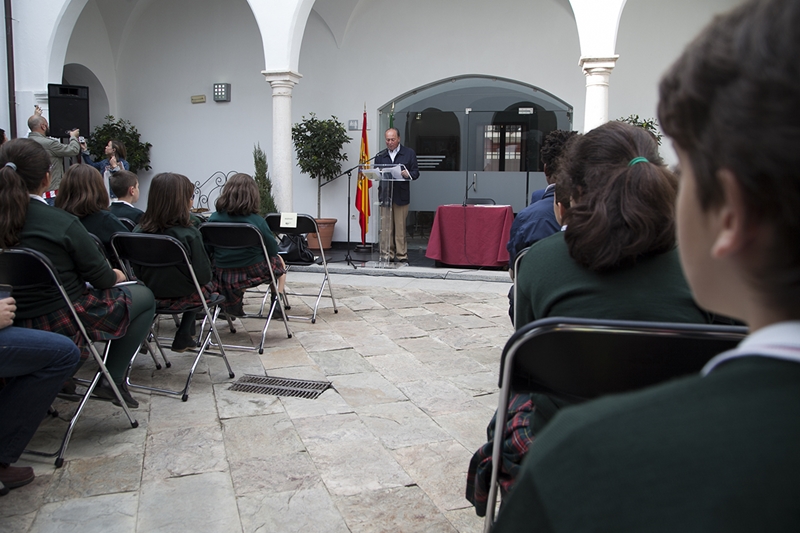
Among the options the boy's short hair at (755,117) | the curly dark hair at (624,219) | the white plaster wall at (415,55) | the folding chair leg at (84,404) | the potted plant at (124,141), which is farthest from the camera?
the potted plant at (124,141)

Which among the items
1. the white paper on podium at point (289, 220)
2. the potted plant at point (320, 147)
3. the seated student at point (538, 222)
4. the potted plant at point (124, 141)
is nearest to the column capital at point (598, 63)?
the potted plant at point (320, 147)

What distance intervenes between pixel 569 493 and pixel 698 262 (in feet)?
0.69

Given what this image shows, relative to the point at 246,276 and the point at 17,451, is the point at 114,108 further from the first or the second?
the point at 17,451

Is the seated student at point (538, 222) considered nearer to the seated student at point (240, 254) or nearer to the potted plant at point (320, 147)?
the seated student at point (240, 254)

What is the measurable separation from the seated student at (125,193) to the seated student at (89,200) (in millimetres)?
673

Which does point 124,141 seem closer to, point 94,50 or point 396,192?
point 94,50

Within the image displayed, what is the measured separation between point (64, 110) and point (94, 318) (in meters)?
6.77

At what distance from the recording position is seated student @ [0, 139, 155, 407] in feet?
8.80

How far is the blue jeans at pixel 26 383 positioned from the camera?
2.35 metres

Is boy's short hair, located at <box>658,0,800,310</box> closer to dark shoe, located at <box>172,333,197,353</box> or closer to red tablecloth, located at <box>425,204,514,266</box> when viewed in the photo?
dark shoe, located at <box>172,333,197,353</box>

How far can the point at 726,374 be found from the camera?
1.61ft

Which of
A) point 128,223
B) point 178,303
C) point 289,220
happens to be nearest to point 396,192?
point 289,220

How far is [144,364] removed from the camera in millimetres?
4215

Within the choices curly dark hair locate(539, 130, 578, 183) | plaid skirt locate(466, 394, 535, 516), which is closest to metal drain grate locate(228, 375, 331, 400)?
curly dark hair locate(539, 130, 578, 183)
